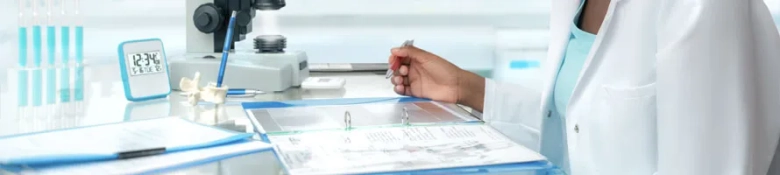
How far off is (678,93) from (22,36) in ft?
4.76

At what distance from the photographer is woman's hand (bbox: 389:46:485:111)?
160 cm

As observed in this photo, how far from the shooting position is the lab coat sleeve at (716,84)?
991mm

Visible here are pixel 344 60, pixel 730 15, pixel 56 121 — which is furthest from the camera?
pixel 344 60

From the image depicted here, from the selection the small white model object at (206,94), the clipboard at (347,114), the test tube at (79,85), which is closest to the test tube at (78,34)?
the test tube at (79,85)

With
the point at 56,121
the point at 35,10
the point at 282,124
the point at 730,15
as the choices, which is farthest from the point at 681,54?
the point at 35,10

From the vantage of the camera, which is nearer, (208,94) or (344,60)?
(208,94)

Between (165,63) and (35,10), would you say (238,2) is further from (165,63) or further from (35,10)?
(35,10)

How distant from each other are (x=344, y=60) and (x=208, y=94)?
3.85 feet

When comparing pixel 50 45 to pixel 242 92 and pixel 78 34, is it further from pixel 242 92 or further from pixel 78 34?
pixel 242 92

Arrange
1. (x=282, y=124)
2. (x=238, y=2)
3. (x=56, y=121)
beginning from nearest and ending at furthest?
(x=282, y=124) → (x=56, y=121) → (x=238, y=2)

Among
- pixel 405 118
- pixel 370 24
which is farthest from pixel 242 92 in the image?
pixel 370 24

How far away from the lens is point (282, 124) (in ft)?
3.82

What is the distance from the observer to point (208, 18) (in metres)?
1.77

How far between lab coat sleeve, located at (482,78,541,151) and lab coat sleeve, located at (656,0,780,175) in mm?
537
